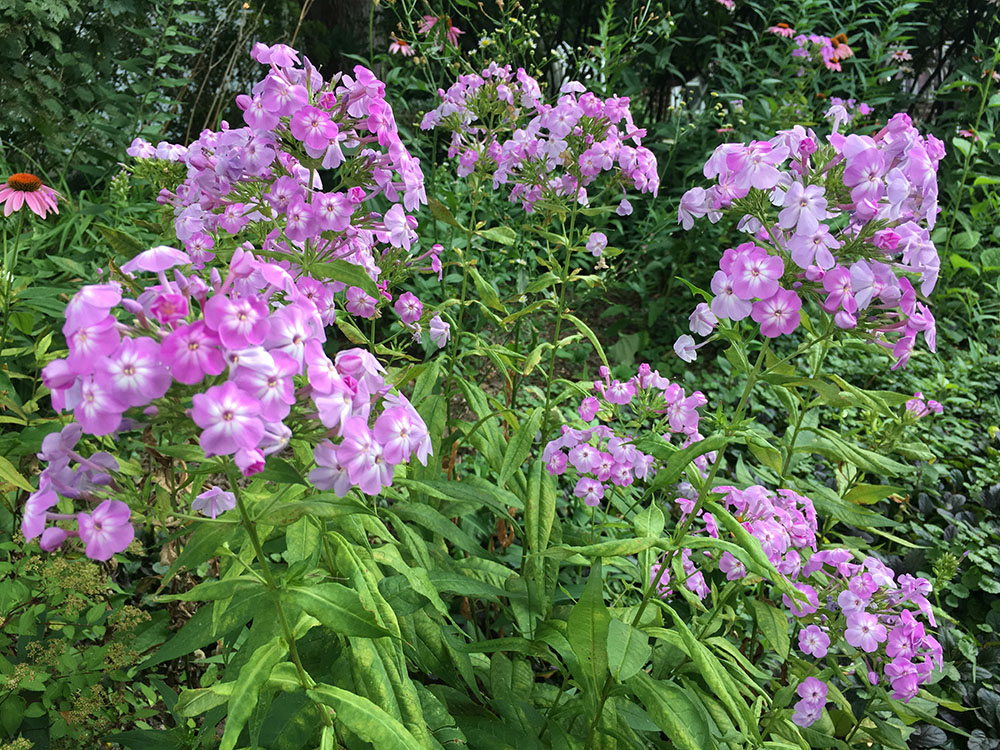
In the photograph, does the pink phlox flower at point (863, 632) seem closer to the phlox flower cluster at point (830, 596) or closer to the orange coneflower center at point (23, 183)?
the phlox flower cluster at point (830, 596)

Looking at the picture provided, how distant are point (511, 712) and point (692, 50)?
19.0 feet

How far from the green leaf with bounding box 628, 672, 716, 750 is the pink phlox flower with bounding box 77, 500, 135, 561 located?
105cm

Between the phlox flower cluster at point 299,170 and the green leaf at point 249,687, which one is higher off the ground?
the phlox flower cluster at point 299,170

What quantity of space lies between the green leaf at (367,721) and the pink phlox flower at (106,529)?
378 mm

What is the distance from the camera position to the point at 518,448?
1.96m

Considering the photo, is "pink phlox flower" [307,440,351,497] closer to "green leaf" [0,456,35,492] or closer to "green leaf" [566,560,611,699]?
"green leaf" [566,560,611,699]

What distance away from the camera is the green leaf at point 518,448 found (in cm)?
191

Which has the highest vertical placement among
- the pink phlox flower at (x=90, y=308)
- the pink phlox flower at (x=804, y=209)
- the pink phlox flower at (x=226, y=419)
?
the pink phlox flower at (x=804, y=209)

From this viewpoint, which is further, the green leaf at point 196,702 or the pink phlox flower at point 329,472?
the green leaf at point 196,702

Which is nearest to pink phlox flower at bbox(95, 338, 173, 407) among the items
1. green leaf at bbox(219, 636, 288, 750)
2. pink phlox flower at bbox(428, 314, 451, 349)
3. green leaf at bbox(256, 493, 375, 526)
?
green leaf at bbox(256, 493, 375, 526)

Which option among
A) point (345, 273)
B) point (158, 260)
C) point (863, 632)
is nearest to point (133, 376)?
point (158, 260)

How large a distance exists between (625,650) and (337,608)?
62 cm


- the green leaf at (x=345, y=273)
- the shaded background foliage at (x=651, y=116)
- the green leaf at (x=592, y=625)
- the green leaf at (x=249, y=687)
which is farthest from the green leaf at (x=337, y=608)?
the shaded background foliage at (x=651, y=116)

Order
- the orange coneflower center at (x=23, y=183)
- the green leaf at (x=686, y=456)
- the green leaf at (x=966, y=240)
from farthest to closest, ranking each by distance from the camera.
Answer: the green leaf at (x=966, y=240)
the orange coneflower center at (x=23, y=183)
the green leaf at (x=686, y=456)
